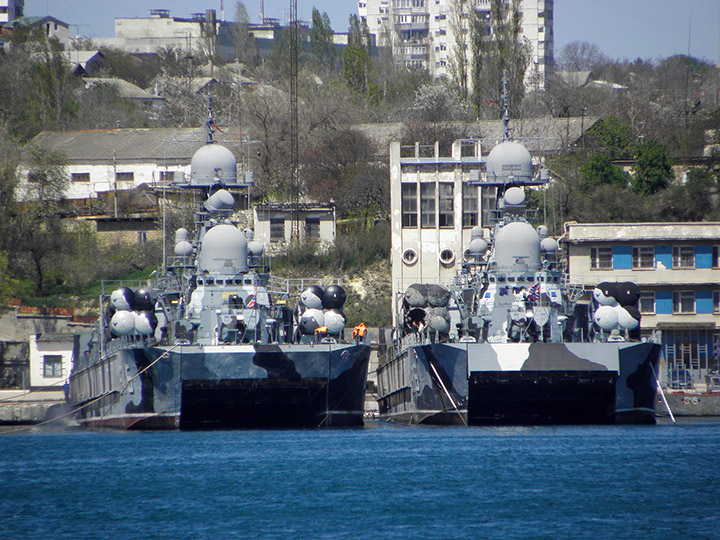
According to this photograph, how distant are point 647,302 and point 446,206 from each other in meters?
11.4

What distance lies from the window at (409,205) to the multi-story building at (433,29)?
56.2 meters

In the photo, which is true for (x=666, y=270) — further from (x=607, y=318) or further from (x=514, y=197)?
(x=607, y=318)

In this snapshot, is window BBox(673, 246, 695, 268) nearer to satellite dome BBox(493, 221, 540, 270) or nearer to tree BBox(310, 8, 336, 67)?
satellite dome BBox(493, 221, 540, 270)

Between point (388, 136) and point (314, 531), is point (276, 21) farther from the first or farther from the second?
point (314, 531)

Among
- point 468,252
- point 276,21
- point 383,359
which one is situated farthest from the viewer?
point 276,21

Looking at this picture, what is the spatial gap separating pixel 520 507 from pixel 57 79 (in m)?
65.3

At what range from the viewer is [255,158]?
63344mm

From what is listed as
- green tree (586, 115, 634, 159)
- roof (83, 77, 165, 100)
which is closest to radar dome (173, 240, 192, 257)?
green tree (586, 115, 634, 159)

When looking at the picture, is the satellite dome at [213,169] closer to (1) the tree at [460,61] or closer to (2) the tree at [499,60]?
(2) the tree at [499,60]

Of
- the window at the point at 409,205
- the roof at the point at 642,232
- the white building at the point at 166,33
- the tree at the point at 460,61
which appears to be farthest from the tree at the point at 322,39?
the roof at the point at 642,232

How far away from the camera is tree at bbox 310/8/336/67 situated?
4178 inches

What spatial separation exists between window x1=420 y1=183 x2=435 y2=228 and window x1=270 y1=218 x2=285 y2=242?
25.8 feet

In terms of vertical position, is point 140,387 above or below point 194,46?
below

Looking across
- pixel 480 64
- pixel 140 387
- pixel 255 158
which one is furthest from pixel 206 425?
pixel 480 64
